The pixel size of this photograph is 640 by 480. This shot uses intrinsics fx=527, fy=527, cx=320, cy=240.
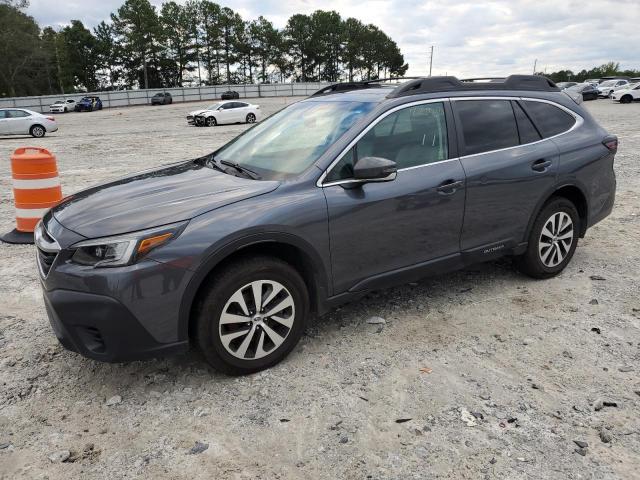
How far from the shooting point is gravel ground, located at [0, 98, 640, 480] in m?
2.64

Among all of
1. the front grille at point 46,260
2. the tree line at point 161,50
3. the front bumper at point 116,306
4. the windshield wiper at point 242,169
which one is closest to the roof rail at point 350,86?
the windshield wiper at point 242,169

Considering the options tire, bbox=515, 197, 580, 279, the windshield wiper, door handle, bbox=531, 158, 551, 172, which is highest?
the windshield wiper

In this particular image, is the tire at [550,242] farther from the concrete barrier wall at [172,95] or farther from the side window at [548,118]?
the concrete barrier wall at [172,95]

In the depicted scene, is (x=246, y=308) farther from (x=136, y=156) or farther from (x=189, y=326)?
(x=136, y=156)

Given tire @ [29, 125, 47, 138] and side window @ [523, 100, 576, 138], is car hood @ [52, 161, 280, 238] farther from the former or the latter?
tire @ [29, 125, 47, 138]

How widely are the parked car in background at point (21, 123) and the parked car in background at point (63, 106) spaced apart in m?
27.7

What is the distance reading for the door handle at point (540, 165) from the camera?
4486 millimetres

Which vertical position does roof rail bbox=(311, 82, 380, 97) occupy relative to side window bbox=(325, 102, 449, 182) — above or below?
above

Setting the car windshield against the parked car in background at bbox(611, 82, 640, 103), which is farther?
the parked car in background at bbox(611, 82, 640, 103)

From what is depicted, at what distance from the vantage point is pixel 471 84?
14.5 feet

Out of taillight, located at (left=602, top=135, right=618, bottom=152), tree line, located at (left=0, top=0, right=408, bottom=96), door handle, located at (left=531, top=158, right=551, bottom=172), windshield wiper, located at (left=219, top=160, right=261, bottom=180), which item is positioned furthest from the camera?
tree line, located at (left=0, top=0, right=408, bottom=96)

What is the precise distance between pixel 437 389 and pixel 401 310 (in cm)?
115

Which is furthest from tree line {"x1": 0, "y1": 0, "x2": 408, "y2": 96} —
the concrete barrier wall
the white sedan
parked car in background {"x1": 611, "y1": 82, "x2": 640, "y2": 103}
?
parked car in background {"x1": 611, "y1": 82, "x2": 640, "y2": 103}

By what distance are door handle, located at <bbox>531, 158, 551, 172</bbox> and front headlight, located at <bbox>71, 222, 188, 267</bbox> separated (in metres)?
3.08
